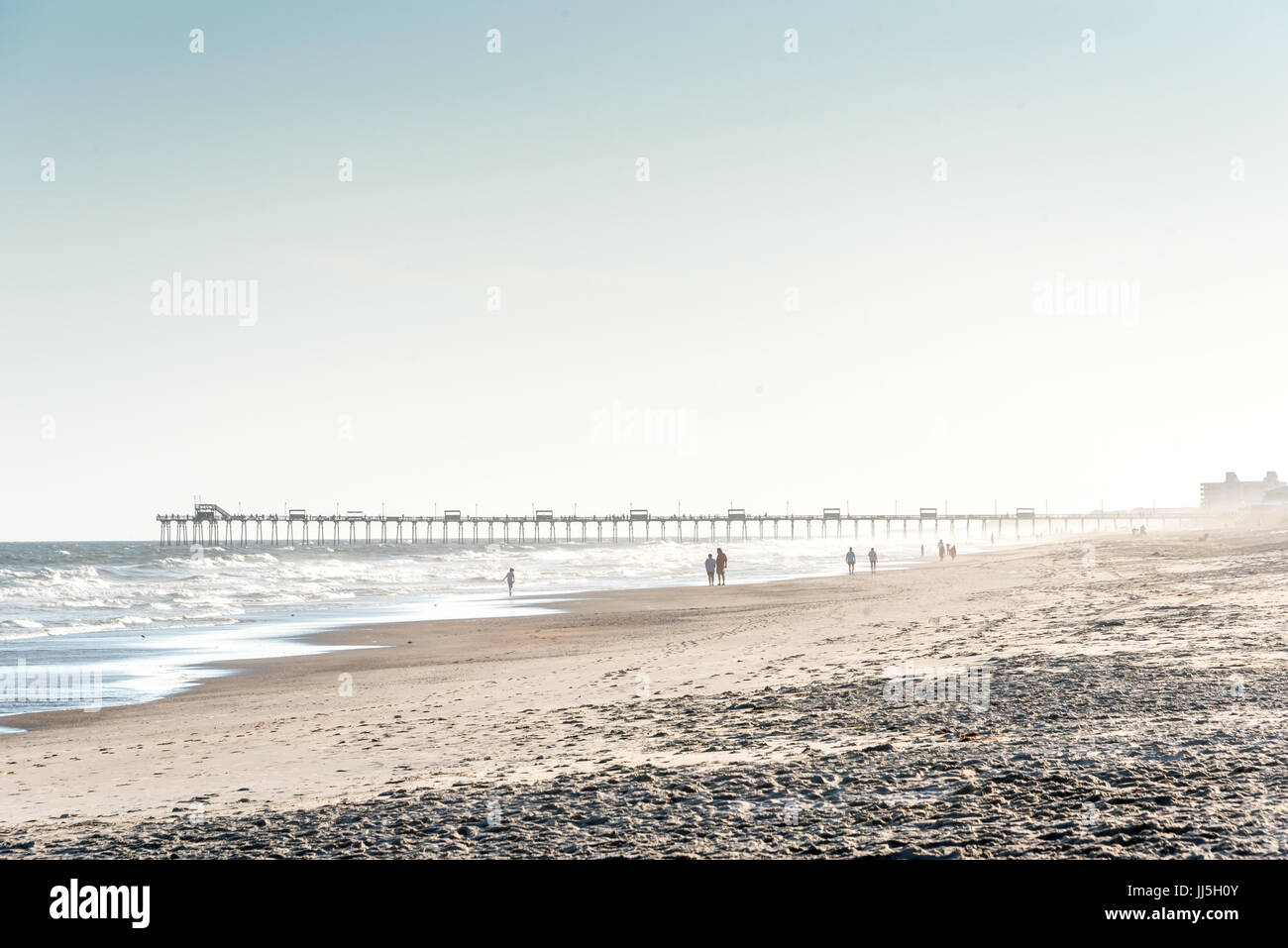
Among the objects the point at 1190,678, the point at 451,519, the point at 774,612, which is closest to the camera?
the point at 1190,678

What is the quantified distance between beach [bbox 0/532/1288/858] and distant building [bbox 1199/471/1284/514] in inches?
7582

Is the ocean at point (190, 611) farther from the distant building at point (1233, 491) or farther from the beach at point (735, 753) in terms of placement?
the distant building at point (1233, 491)

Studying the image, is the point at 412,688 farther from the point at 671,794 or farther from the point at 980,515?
the point at 980,515

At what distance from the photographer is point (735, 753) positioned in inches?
301

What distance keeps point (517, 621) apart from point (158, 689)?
→ 12641mm

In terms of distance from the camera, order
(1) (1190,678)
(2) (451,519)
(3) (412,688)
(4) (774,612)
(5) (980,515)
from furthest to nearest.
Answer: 1. (5) (980,515)
2. (2) (451,519)
3. (4) (774,612)
4. (3) (412,688)
5. (1) (1190,678)

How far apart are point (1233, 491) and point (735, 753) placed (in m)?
210

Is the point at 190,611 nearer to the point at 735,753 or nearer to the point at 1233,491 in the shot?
the point at 735,753

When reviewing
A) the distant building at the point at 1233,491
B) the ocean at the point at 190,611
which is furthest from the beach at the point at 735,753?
the distant building at the point at 1233,491

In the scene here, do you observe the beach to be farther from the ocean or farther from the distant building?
the distant building

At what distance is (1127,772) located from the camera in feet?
19.7

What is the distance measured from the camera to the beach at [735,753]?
5.38 metres

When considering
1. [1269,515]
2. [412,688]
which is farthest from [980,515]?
[412,688]
